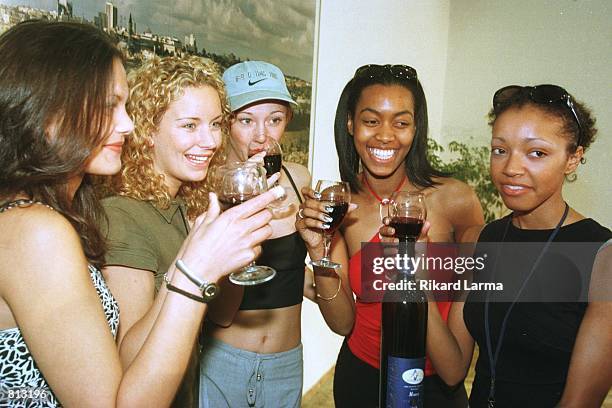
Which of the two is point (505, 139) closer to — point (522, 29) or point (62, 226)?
point (62, 226)

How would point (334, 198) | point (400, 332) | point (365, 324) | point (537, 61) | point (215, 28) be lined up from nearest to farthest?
point (400, 332) → point (334, 198) → point (365, 324) → point (215, 28) → point (537, 61)

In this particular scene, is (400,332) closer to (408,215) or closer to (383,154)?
(408,215)

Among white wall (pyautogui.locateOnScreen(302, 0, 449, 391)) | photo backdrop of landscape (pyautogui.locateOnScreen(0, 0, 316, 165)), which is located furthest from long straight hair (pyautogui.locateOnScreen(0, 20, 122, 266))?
white wall (pyautogui.locateOnScreen(302, 0, 449, 391))

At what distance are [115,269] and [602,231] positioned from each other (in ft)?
3.80

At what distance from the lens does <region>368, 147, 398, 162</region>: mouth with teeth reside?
187 cm

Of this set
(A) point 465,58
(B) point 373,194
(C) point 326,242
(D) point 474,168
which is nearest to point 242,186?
(C) point 326,242

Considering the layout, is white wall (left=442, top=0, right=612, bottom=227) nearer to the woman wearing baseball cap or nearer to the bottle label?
the woman wearing baseball cap

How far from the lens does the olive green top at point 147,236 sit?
3.97ft

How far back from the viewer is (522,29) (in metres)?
5.23

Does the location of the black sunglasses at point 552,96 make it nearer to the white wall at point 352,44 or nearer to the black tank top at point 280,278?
the black tank top at point 280,278

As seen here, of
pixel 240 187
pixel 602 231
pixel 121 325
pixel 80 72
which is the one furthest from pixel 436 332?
pixel 80 72

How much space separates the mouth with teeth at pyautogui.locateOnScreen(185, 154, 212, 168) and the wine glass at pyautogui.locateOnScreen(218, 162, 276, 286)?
253 millimetres

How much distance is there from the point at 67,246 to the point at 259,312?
0.96 meters

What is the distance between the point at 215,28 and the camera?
7.91 ft
